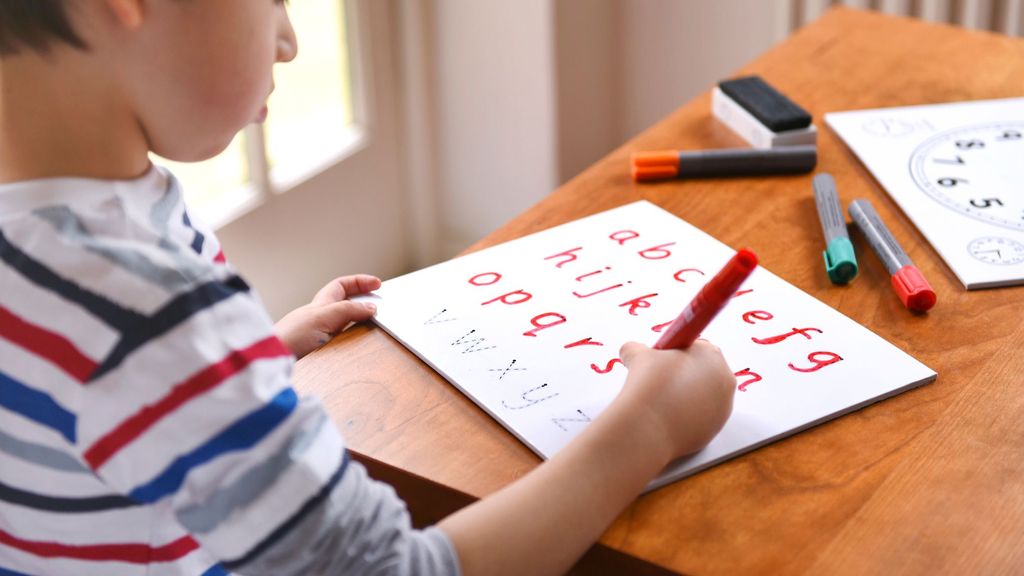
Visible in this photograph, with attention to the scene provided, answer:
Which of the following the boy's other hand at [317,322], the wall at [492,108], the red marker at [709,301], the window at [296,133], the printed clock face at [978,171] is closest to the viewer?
the red marker at [709,301]

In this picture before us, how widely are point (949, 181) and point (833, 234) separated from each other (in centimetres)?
15

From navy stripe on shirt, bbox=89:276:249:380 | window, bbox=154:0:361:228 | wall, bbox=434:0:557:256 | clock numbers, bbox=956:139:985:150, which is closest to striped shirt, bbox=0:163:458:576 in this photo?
navy stripe on shirt, bbox=89:276:249:380

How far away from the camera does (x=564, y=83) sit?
1.99 m

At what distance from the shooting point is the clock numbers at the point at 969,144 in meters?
0.98

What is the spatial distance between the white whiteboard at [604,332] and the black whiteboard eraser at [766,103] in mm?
166

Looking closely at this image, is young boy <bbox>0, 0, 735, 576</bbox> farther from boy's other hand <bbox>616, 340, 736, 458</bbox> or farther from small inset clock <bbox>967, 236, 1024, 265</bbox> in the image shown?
small inset clock <bbox>967, 236, 1024, 265</bbox>

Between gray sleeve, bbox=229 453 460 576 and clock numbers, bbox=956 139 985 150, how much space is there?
0.62 metres

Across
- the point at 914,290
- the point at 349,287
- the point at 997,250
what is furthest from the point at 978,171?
the point at 349,287

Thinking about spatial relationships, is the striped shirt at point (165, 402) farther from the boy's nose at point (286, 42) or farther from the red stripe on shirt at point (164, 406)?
the boy's nose at point (286, 42)

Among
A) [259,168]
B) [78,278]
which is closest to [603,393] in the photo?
[78,278]

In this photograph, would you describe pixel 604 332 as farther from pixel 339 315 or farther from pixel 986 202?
pixel 986 202

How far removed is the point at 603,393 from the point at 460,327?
0.12 m

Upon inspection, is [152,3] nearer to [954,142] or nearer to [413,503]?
[413,503]

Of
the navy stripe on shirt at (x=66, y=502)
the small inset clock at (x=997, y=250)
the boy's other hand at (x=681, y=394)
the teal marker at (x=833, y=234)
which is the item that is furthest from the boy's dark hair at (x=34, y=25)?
the small inset clock at (x=997, y=250)
